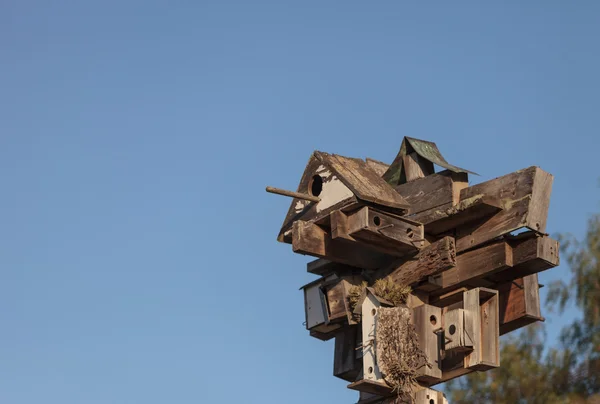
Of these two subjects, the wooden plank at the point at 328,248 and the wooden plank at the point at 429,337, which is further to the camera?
the wooden plank at the point at 328,248

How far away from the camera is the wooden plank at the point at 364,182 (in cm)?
748

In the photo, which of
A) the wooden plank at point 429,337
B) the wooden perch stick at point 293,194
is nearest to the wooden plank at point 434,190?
the wooden perch stick at point 293,194

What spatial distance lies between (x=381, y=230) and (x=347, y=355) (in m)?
1.16

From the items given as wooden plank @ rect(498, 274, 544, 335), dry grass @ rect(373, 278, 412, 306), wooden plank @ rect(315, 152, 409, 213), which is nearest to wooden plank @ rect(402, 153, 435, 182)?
wooden plank @ rect(315, 152, 409, 213)

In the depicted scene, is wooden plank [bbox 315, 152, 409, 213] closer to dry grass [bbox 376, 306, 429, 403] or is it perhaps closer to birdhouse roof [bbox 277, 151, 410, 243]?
birdhouse roof [bbox 277, 151, 410, 243]

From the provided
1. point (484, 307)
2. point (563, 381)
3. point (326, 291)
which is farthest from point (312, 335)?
point (563, 381)

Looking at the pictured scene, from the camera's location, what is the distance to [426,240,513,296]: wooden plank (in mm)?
7246

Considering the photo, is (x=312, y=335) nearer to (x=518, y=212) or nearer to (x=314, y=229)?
(x=314, y=229)

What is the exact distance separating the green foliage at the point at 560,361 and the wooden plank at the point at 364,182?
10.5 feet

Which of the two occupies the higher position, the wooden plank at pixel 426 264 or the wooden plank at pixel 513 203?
the wooden plank at pixel 513 203

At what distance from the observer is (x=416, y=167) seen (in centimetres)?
806

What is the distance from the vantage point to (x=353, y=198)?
7.47m

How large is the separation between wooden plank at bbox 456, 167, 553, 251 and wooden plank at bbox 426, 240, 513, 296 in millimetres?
68

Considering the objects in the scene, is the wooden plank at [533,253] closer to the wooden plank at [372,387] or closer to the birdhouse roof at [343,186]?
the birdhouse roof at [343,186]
